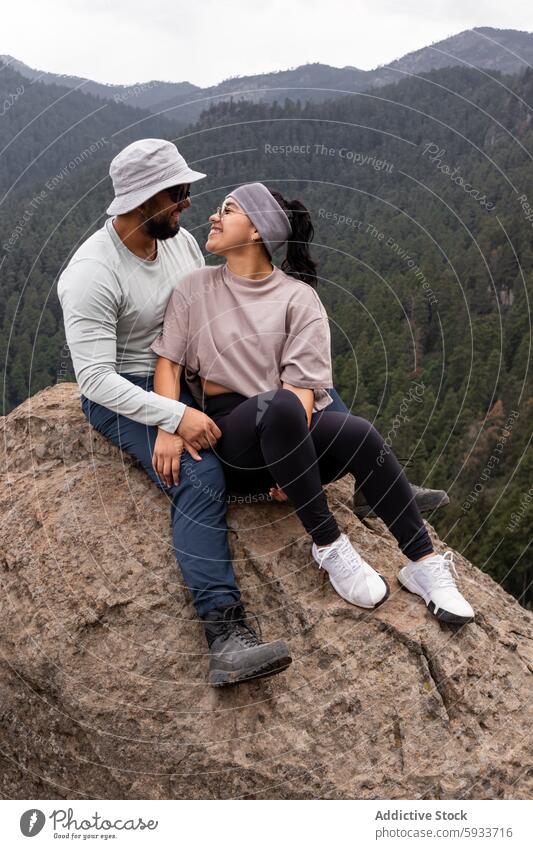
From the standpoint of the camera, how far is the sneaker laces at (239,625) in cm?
392

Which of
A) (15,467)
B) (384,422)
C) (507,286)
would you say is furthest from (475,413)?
(15,467)

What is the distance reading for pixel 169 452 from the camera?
4.13 metres

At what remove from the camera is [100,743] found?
160 inches

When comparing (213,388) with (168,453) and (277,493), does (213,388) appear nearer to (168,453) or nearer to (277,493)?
(168,453)

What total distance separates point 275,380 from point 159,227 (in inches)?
38.8

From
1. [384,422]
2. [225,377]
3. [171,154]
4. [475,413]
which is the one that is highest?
[171,154]

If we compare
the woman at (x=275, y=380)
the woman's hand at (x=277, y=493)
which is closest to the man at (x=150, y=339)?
the woman at (x=275, y=380)

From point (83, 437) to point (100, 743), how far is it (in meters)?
1.78

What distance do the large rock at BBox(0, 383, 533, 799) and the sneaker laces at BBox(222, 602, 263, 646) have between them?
0.89ft

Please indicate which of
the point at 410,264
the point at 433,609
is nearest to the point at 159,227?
the point at 410,264

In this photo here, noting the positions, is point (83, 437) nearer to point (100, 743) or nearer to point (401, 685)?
point (100, 743)

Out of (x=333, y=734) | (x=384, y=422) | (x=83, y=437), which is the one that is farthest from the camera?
(x=384, y=422)
